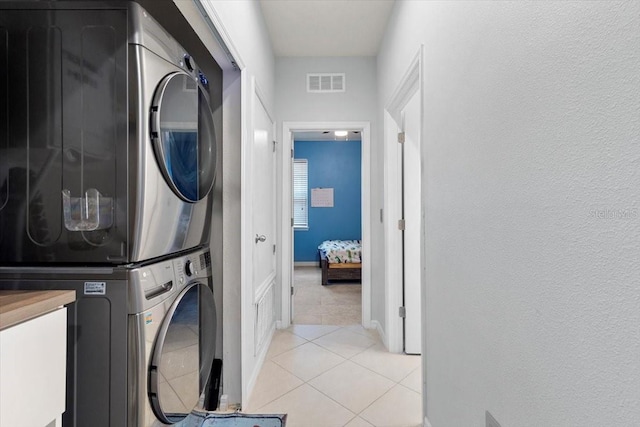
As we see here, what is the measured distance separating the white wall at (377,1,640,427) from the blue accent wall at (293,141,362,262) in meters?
5.13

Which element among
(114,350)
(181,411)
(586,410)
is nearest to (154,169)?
(114,350)

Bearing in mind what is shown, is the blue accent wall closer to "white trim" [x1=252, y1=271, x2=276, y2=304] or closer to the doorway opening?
the doorway opening

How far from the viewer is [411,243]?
2.58 meters

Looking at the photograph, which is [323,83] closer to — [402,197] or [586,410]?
[402,197]

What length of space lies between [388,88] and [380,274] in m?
1.68

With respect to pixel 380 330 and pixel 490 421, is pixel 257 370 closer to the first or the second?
pixel 380 330

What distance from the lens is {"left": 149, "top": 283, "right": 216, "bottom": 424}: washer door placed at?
1089 millimetres

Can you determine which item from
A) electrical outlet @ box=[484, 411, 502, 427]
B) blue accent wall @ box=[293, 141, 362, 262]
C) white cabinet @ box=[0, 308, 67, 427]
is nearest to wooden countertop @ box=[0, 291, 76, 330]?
white cabinet @ box=[0, 308, 67, 427]

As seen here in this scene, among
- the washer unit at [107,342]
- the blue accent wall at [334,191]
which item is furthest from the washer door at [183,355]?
the blue accent wall at [334,191]

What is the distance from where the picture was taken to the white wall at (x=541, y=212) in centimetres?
59

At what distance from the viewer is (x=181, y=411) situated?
1.28 meters

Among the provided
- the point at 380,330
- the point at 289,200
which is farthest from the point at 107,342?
the point at 380,330

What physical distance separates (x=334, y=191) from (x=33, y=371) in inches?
239

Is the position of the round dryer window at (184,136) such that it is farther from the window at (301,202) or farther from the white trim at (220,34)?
the window at (301,202)
